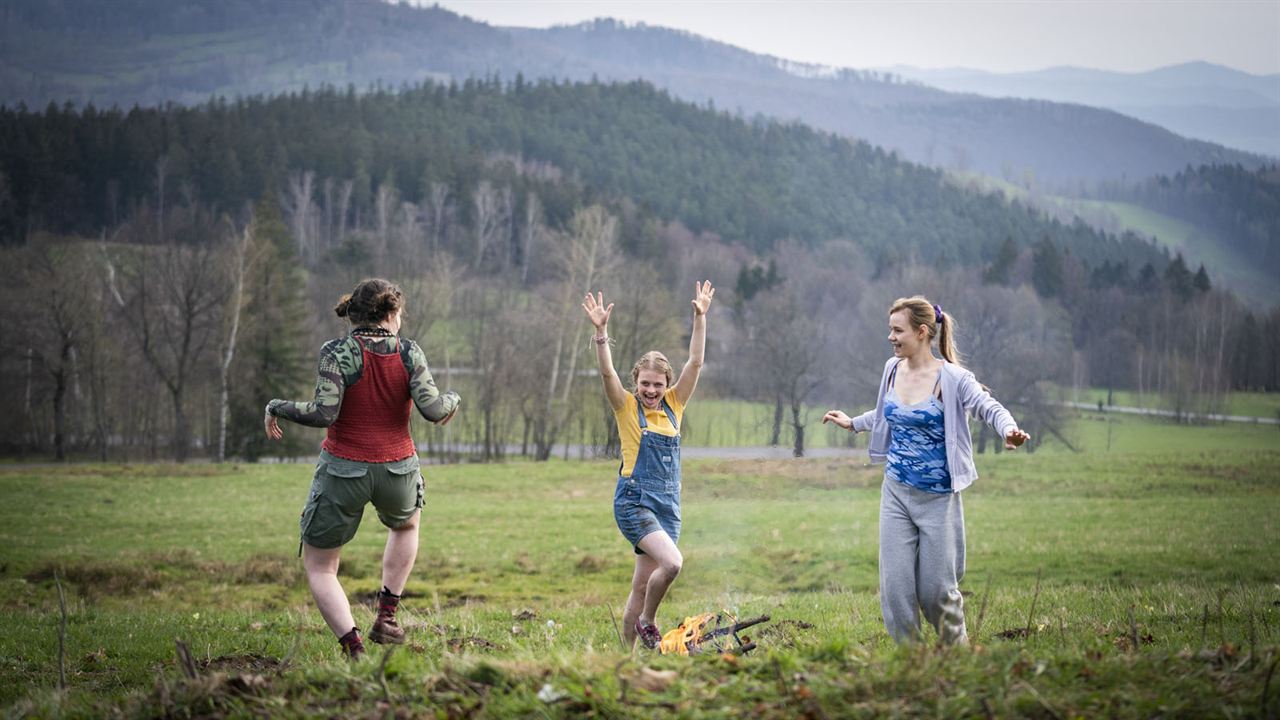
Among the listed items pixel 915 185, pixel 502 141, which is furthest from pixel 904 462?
pixel 502 141

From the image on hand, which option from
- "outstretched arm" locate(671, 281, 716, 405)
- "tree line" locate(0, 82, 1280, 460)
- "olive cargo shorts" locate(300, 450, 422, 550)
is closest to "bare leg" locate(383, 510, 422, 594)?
"olive cargo shorts" locate(300, 450, 422, 550)

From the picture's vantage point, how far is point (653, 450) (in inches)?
306

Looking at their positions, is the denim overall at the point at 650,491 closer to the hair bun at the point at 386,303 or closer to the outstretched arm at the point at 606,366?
the outstretched arm at the point at 606,366

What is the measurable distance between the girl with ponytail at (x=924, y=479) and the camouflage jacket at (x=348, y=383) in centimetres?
322

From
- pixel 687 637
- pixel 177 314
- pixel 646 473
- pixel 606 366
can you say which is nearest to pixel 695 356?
pixel 606 366

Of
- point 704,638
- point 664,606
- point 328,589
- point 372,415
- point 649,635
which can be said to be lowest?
point 664,606

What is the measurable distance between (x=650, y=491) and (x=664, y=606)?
529 cm

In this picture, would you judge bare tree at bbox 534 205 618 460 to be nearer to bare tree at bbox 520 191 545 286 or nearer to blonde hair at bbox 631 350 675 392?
blonde hair at bbox 631 350 675 392

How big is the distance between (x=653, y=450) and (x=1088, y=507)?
78.0 feet

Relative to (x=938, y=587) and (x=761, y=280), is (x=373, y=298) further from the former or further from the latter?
(x=761, y=280)

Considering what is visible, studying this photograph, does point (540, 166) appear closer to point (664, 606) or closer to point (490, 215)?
point (490, 215)

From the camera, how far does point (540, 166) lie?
580ft

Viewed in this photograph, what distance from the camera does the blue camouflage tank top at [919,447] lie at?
6992mm

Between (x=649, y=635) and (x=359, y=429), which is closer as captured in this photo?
(x=359, y=429)
